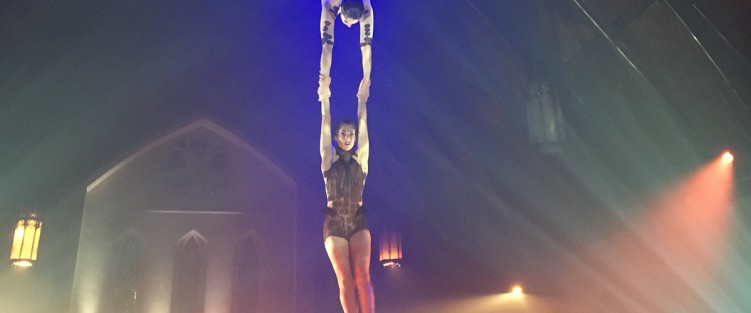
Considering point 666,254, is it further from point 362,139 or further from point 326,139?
point 326,139

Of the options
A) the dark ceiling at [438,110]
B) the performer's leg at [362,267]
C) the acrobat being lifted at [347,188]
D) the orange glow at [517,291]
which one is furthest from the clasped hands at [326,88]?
the orange glow at [517,291]

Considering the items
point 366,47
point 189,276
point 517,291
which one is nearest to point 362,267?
point 366,47

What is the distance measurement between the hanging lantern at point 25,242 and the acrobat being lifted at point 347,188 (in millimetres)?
4998

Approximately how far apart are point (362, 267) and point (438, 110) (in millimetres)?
4748

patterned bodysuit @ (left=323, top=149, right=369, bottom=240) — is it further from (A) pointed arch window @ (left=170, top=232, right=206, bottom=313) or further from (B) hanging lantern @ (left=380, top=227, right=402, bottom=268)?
(A) pointed arch window @ (left=170, top=232, right=206, bottom=313)

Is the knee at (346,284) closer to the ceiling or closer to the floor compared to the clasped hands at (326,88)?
closer to the floor

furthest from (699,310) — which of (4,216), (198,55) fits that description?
(4,216)

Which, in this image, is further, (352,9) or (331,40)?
(331,40)

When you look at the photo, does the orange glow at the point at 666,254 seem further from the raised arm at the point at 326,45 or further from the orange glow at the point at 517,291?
the raised arm at the point at 326,45

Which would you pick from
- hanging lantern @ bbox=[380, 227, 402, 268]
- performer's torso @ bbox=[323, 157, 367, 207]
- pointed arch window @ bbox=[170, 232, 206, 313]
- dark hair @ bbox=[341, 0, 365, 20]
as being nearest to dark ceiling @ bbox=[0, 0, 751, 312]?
hanging lantern @ bbox=[380, 227, 402, 268]

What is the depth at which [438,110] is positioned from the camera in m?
7.98

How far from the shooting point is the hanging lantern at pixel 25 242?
705cm

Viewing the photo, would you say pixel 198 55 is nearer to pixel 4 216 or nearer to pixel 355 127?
pixel 4 216

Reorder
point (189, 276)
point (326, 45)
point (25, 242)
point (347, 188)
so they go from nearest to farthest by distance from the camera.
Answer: point (347, 188) → point (326, 45) → point (25, 242) → point (189, 276)
